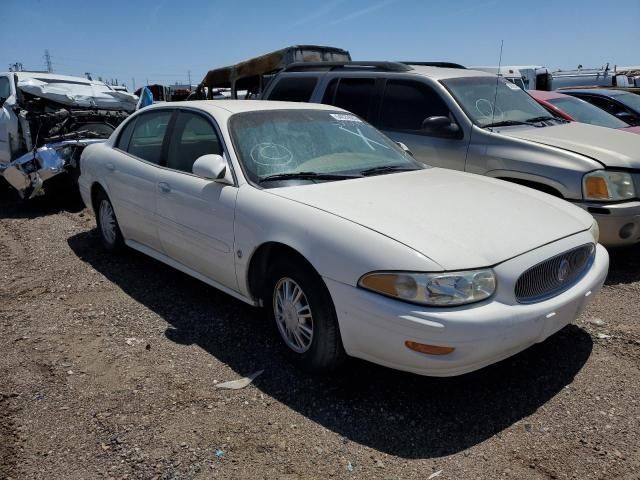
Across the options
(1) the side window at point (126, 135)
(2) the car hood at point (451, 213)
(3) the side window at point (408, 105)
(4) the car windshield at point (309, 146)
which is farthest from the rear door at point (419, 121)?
(1) the side window at point (126, 135)

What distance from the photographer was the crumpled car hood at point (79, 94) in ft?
25.7

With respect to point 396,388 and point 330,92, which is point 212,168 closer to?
point 396,388

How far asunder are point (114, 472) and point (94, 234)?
4396 mm

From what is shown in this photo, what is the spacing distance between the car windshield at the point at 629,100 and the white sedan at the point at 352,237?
7.63 meters

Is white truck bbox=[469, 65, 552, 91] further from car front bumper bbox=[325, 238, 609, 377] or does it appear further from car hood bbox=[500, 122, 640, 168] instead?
car front bumper bbox=[325, 238, 609, 377]

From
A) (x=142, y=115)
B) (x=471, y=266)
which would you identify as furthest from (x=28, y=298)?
(x=471, y=266)

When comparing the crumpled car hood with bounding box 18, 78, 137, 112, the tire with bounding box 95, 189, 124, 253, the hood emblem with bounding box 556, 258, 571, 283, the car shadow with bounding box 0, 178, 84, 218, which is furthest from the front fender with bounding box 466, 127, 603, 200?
the crumpled car hood with bounding box 18, 78, 137, 112

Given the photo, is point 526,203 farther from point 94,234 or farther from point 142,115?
point 94,234

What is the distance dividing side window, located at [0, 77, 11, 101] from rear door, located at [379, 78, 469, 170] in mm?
6161

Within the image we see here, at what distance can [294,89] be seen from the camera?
6.96m

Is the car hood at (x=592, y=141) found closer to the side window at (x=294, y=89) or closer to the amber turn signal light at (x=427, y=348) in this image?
the side window at (x=294, y=89)

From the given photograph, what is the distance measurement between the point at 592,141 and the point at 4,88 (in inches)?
334

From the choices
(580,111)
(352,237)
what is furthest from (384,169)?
(580,111)

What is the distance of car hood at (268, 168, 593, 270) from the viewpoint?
2.76 m
